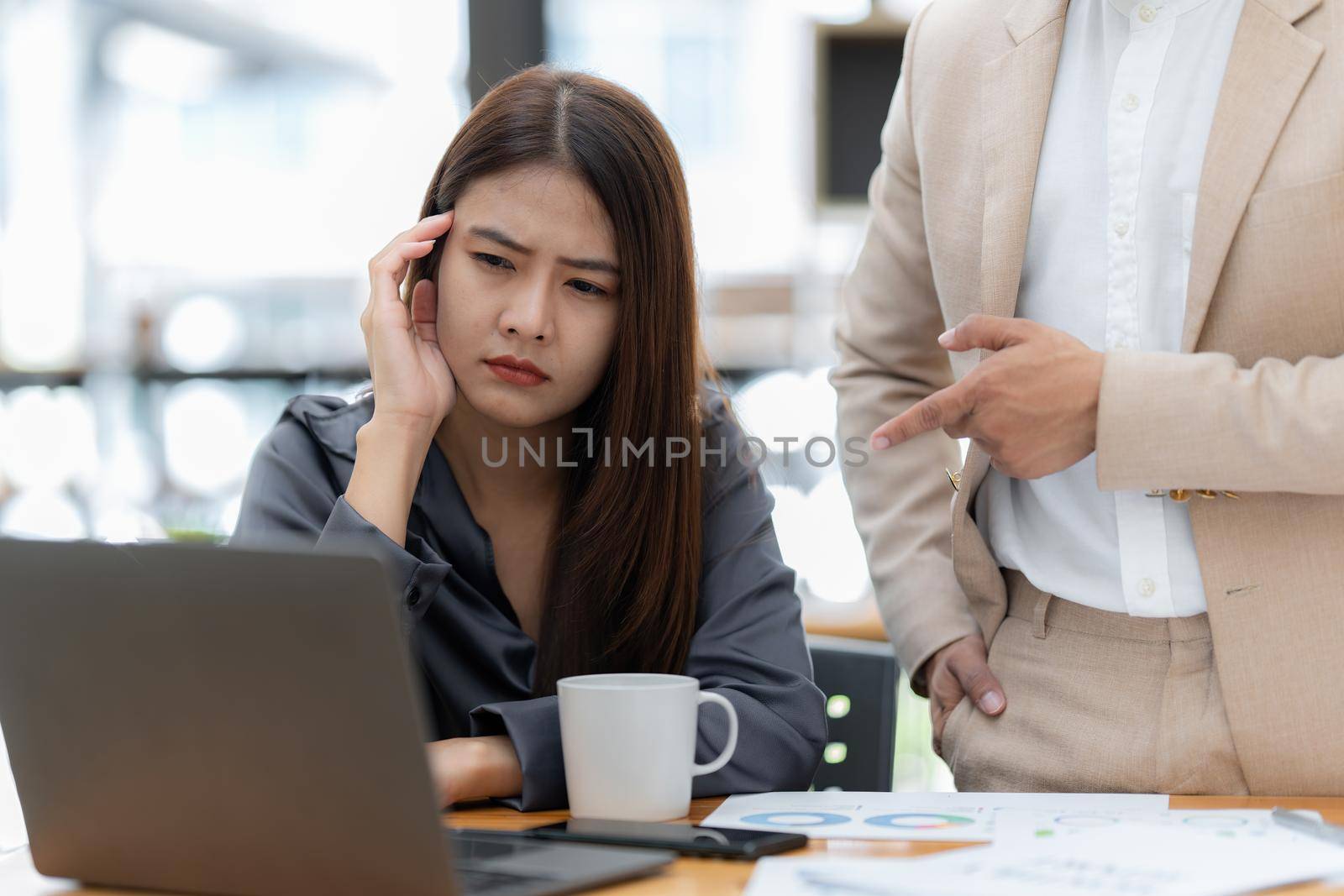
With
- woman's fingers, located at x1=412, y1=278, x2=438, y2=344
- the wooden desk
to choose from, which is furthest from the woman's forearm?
the wooden desk

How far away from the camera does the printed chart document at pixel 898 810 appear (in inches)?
36.6

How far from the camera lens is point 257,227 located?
333 centimetres

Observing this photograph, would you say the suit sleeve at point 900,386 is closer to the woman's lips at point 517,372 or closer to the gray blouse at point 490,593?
the gray blouse at point 490,593

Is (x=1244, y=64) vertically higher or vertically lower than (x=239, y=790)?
higher

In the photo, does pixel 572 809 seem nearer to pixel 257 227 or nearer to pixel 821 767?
pixel 821 767

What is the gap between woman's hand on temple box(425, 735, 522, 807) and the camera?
108 cm

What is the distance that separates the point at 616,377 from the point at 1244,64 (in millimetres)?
663

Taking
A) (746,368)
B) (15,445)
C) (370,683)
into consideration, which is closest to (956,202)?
(370,683)

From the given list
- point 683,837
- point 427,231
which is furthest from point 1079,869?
point 427,231

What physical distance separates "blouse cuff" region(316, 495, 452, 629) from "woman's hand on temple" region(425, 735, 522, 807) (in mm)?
172

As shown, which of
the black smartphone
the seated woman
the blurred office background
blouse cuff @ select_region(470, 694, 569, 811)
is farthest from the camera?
the blurred office background

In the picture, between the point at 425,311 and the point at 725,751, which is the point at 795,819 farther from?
the point at 425,311

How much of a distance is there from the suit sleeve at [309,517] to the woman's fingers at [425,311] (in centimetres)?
16

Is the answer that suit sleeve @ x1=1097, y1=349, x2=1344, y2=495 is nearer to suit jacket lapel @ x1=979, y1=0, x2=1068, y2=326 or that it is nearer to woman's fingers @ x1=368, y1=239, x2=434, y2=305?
suit jacket lapel @ x1=979, y1=0, x2=1068, y2=326
